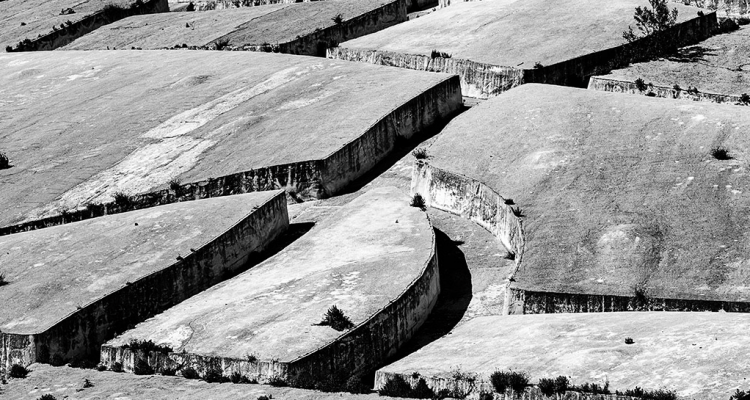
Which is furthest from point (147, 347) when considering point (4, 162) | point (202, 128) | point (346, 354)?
point (4, 162)

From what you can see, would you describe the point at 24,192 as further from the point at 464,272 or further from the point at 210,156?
the point at 464,272

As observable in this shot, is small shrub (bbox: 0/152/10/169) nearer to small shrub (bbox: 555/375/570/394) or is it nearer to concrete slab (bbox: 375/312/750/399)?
concrete slab (bbox: 375/312/750/399)

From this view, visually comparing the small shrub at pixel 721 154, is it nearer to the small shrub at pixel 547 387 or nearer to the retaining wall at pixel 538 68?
the retaining wall at pixel 538 68

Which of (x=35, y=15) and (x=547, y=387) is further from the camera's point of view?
(x=35, y=15)

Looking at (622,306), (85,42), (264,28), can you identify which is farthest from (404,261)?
(85,42)

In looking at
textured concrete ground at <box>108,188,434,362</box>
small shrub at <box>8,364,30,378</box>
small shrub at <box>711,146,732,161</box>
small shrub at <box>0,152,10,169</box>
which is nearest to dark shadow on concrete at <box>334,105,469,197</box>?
textured concrete ground at <box>108,188,434,362</box>

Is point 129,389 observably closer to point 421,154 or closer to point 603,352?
point 603,352
